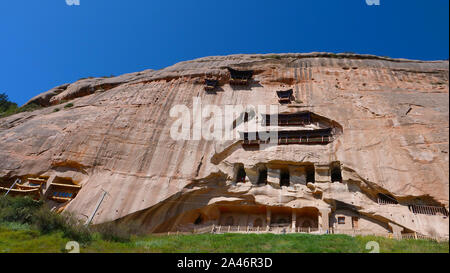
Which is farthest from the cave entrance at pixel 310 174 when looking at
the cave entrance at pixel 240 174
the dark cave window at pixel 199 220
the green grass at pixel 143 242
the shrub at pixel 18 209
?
the shrub at pixel 18 209

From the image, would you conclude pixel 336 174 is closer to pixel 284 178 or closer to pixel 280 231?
pixel 284 178

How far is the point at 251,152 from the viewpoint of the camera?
2327 centimetres

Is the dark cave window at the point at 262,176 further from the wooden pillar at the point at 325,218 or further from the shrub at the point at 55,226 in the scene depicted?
the shrub at the point at 55,226

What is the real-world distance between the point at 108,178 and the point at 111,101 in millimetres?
9274

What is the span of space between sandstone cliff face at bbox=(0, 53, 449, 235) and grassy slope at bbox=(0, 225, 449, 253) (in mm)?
3834

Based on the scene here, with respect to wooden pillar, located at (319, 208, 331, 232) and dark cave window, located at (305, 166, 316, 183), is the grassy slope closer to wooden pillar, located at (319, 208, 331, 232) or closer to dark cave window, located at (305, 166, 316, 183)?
wooden pillar, located at (319, 208, 331, 232)

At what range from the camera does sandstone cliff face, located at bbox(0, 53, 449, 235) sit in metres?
19.0

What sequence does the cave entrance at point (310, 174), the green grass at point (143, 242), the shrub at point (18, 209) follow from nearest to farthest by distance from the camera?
the green grass at point (143, 242) < the shrub at point (18, 209) < the cave entrance at point (310, 174)

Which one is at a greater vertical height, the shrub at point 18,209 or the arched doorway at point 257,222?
the arched doorway at point 257,222

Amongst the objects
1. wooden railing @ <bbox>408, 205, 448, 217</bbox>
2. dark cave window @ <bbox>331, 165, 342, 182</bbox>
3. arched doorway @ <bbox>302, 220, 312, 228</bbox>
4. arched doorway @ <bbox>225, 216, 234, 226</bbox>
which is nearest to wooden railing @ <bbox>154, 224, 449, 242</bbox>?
arched doorway @ <bbox>302, 220, 312, 228</bbox>

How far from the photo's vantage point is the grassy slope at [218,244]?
1341cm

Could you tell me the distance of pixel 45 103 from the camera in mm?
38438

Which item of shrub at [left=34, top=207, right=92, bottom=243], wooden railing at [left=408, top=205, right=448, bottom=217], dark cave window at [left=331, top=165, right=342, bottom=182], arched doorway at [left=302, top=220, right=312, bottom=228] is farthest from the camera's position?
dark cave window at [left=331, top=165, right=342, bottom=182]

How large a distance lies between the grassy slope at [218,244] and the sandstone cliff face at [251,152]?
3.83 m
